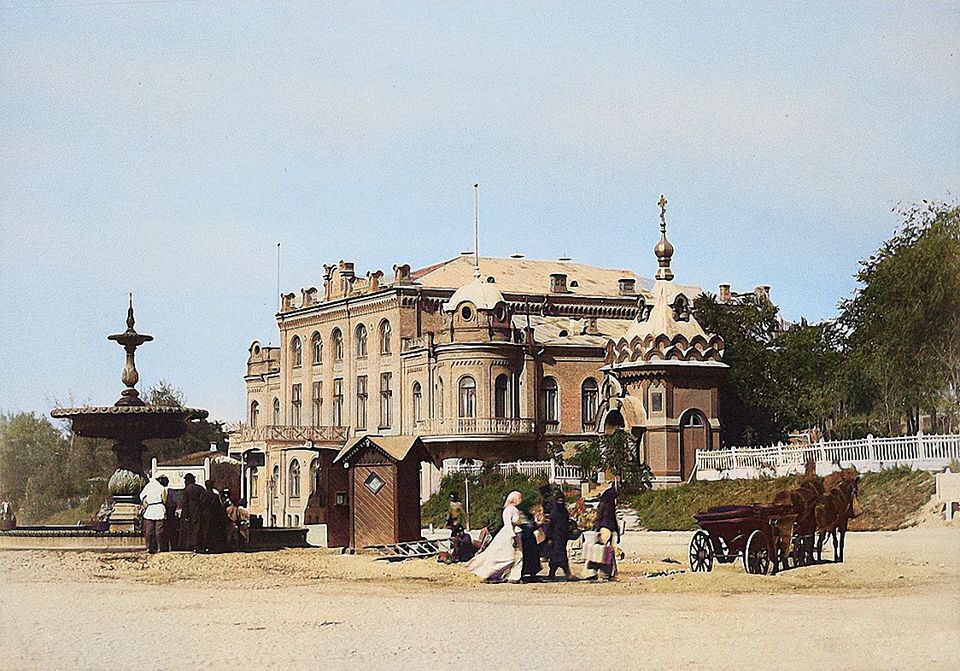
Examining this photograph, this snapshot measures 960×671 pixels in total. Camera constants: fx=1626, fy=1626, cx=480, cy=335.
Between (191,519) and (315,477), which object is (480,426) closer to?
(315,477)

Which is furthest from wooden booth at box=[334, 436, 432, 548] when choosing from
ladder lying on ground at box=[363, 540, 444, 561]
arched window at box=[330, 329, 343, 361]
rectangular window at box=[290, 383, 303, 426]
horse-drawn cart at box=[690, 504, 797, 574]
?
arched window at box=[330, 329, 343, 361]

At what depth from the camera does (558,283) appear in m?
31.0

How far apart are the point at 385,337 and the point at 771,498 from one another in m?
18.5

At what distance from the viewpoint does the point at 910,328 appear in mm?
24578

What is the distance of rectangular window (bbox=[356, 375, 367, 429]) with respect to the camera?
32219 millimetres

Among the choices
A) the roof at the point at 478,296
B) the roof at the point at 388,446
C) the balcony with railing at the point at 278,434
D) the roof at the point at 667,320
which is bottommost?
the roof at the point at 388,446

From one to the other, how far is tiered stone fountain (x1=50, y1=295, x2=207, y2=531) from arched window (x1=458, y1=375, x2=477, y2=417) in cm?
1487

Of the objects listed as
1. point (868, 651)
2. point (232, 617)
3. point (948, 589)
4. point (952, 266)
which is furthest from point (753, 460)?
point (232, 617)

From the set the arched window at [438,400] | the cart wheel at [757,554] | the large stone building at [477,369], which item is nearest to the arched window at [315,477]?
the large stone building at [477,369]

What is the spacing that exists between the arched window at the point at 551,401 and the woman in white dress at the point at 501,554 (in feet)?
59.2

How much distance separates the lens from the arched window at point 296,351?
27.9 m

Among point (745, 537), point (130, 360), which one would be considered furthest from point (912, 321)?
point (130, 360)

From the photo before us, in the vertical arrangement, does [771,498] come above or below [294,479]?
below

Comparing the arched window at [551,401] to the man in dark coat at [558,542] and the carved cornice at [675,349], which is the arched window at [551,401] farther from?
the man in dark coat at [558,542]
